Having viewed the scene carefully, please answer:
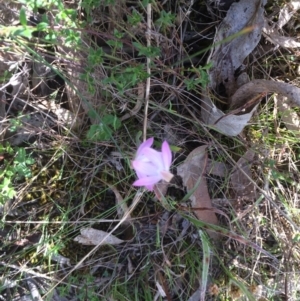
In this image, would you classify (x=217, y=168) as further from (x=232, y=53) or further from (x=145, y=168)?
(x=145, y=168)

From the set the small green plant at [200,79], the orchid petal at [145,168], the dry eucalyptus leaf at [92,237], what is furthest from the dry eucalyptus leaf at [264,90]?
the dry eucalyptus leaf at [92,237]

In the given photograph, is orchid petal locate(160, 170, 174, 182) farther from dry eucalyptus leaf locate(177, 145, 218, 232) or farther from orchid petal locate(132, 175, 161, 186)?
dry eucalyptus leaf locate(177, 145, 218, 232)

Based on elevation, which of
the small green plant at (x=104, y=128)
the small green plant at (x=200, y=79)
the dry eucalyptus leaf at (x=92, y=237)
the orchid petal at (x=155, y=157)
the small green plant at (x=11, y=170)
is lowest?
the dry eucalyptus leaf at (x=92, y=237)

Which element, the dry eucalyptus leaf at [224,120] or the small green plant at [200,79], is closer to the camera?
the small green plant at [200,79]

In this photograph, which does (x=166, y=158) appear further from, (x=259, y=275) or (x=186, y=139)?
(x=259, y=275)

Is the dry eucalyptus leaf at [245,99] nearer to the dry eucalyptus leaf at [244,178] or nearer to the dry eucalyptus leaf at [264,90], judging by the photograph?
the dry eucalyptus leaf at [264,90]

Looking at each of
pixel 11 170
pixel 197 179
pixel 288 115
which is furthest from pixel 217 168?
pixel 11 170
